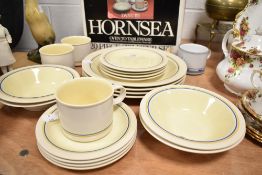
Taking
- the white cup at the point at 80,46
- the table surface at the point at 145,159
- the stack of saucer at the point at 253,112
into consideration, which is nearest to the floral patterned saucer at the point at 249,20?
the stack of saucer at the point at 253,112

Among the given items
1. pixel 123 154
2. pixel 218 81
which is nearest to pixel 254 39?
pixel 218 81

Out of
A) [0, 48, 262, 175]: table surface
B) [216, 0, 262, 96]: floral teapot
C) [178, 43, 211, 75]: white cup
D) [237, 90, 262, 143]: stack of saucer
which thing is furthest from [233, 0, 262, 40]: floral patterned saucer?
[0, 48, 262, 175]: table surface

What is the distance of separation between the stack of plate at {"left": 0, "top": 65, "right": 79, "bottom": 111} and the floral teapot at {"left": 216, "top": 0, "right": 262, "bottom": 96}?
38 cm

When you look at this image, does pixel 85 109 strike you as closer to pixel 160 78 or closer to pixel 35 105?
pixel 35 105

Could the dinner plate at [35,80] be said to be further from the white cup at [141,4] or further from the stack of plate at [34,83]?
the white cup at [141,4]

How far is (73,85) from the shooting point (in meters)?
0.46

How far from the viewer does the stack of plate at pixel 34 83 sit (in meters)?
0.50

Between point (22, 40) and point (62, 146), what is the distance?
801 mm

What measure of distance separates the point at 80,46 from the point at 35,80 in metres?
0.17

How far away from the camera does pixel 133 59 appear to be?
2.05 feet

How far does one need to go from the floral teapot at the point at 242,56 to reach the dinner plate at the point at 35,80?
0.38 m

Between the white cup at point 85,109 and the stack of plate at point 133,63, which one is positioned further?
the stack of plate at point 133,63

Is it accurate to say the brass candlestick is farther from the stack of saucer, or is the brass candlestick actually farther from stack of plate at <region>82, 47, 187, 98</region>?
the stack of saucer

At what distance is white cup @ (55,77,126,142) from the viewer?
1.27 feet
